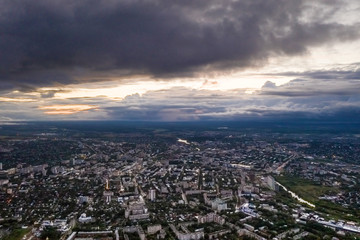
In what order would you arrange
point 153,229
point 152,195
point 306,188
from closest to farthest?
point 153,229
point 152,195
point 306,188

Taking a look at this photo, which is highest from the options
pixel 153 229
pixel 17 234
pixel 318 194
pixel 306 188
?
pixel 17 234

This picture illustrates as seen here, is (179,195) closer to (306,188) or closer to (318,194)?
(318,194)

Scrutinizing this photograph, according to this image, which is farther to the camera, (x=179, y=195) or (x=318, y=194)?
(x=318, y=194)

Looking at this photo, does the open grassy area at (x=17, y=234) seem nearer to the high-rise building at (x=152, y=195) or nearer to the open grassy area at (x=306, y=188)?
the high-rise building at (x=152, y=195)

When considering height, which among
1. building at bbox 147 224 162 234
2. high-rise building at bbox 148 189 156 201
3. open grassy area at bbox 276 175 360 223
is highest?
high-rise building at bbox 148 189 156 201

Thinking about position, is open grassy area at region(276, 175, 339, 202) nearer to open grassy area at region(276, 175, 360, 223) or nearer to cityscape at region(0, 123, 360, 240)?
open grassy area at region(276, 175, 360, 223)

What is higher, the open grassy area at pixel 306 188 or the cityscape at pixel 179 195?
the cityscape at pixel 179 195

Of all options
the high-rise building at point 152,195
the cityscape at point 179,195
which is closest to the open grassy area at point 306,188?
the cityscape at point 179,195

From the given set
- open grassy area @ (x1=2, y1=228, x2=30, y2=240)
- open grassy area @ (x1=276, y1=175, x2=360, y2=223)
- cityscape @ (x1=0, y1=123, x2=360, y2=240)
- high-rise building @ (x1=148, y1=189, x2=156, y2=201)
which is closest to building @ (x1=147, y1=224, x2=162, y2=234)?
cityscape @ (x1=0, y1=123, x2=360, y2=240)

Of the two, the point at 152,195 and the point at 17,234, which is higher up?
the point at 152,195

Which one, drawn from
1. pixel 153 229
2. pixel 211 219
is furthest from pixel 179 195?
pixel 153 229
